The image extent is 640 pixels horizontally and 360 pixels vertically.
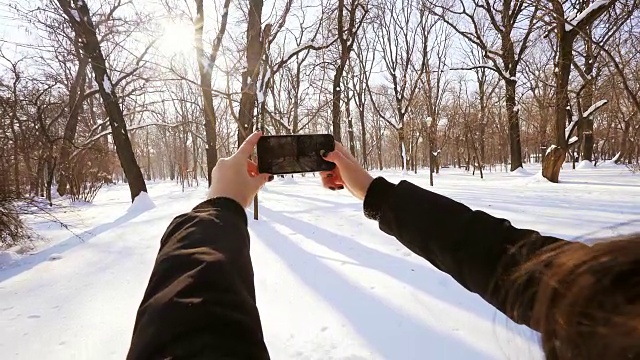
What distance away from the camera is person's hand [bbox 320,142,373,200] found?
4.01 ft

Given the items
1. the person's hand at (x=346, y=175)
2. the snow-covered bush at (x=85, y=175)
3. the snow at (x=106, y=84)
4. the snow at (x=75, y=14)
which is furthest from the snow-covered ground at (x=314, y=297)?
the snow-covered bush at (x=85, y=175)

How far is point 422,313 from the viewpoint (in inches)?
87.7

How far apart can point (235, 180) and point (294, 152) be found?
0.52 m

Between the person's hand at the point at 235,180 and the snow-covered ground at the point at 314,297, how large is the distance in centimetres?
74

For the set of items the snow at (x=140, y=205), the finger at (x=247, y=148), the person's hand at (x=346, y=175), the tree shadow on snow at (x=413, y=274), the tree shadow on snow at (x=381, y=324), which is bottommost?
the tree shadow on snow at (x=381, y=324)

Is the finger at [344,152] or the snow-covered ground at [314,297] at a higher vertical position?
the finger at [344,152]

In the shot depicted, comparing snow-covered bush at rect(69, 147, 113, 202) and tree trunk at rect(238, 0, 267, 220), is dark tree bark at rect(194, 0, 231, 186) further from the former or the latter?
snow-covered bush at rect(69, 147, 113, 202)

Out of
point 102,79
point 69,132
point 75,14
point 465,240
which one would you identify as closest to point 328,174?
point 465,240

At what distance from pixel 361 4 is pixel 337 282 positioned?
1046 centimetres

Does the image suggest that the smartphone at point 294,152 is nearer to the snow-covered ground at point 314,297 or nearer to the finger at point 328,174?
the finger at point 328,174

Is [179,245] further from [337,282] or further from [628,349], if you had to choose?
[337,282]

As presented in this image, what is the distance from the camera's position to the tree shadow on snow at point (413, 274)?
87.8 inches

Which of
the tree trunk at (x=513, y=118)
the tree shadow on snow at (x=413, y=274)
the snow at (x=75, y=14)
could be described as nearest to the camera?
the tree shadow on snow at (x=413, y=274)

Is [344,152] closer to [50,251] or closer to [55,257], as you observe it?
[55,257]
